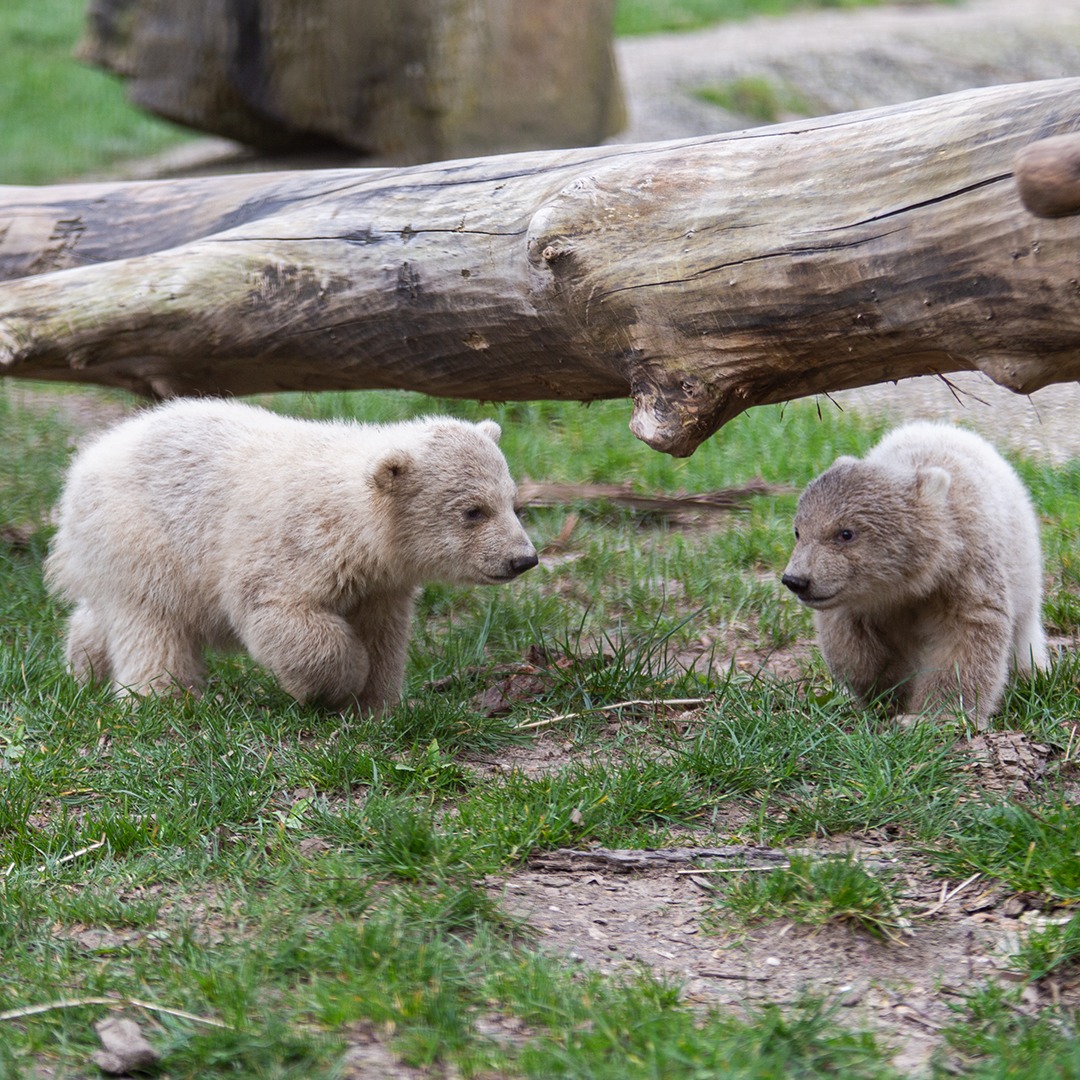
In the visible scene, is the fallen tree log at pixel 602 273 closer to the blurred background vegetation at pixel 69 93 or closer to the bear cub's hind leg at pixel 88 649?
the bear cub's hind leg at pixel 88 649

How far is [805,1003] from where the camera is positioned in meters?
3.30

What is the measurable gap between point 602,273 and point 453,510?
1.13 metres

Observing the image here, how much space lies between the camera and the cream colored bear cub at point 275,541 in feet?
17.4

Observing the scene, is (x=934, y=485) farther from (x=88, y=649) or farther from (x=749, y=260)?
(x=88, y=649)

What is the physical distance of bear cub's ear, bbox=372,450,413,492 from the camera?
5242 mm

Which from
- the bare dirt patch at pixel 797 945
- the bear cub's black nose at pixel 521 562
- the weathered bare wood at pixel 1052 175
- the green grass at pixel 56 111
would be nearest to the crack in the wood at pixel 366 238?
the bear cub's black nose at pixel 521 562

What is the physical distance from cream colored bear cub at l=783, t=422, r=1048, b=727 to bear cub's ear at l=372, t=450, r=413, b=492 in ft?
5.04

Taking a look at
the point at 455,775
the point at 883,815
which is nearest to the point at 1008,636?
the point at 883,815

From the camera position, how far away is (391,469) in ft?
17.2

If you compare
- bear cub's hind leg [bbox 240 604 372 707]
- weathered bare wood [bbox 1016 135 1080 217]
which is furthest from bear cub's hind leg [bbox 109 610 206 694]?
weathered bare wood [bbox 1016 135 1080 217]

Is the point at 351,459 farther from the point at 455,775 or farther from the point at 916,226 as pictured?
the point at 916,226

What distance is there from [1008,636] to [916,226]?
1.75 m

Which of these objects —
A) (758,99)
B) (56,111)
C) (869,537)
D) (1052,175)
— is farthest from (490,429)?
(56,111)

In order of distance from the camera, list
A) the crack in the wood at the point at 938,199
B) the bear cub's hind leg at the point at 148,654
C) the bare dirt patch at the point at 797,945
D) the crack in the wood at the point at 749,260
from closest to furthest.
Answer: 1. the bare dirt patch at the point at 797,945
2. the crack in the wood at the point at 938,199
3. the crack in the wood at the point at 749,260
4. the bear cub's hind leg at the point at 148,654
